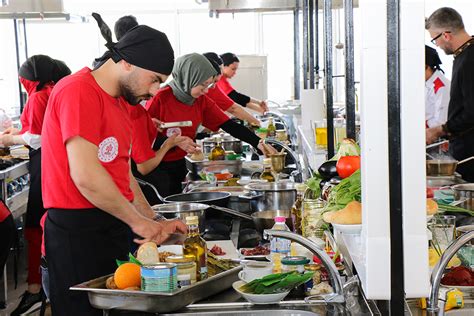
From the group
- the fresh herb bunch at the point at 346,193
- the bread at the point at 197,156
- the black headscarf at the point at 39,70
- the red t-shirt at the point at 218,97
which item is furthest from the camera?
the red t-shirt at the point at 218,97

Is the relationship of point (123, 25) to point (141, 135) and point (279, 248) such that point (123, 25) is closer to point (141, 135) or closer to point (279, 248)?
point (141, 135)

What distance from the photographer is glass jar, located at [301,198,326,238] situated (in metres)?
2.79

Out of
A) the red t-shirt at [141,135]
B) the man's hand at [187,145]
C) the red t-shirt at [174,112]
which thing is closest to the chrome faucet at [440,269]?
the red t-shirt at [141,135]

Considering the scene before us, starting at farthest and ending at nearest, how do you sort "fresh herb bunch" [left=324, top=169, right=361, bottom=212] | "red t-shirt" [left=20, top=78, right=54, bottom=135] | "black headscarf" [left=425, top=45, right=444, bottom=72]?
"black headscarf" [left=425, top=45, right=444, bottom=72]
"red t-shirt" [left=20, top=78, right=54, bottom=135]
"fresh herb bunch" [left=324, top=169, right=361, bottom=212]

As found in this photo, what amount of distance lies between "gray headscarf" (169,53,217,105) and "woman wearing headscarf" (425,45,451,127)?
6.39ft

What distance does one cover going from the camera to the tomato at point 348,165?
2.40 meters

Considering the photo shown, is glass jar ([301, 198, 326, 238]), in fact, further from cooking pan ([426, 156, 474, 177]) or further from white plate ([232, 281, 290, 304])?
cooking pan ([426, 156, 474, 177])

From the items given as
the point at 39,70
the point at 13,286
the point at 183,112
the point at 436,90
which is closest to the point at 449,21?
the point at 436,90

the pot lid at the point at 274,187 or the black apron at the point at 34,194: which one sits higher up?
the pot lid at the point at 274,187

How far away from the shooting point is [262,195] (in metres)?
3.71

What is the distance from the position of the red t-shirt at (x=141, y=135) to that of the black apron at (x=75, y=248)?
1.57 metres

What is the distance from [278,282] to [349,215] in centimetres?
47

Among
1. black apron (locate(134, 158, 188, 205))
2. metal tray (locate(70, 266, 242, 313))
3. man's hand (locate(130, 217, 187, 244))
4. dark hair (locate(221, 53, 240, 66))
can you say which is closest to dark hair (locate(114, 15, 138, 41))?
black apron (locate(134, 158, 188, 205))

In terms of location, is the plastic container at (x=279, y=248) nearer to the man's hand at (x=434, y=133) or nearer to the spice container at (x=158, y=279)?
the spice container at (x=158, y=279)
